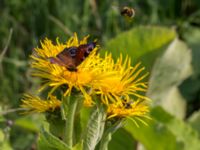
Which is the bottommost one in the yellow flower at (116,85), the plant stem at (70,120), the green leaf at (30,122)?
the plant stem at (70,120)

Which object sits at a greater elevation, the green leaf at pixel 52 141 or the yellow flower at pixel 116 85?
the yellow flower at pixel 116 85

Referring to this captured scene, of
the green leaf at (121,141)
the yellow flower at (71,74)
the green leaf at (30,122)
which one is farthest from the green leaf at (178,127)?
the yellow flower at (71,74)

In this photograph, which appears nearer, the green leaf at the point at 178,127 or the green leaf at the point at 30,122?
the green leaf at the point at 178,127

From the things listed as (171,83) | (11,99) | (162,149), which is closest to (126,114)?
(162,149)

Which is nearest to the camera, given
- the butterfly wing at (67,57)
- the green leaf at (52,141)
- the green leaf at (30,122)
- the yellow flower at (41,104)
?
the butterfly wing at (67,57)

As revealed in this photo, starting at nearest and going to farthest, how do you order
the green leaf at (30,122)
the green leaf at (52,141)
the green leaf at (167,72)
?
the green leaf at (52,141) → the green leaf at (167,72) → the green leaf at (30,122)

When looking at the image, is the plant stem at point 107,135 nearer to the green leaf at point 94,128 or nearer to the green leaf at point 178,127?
the green leaf at point 94,128

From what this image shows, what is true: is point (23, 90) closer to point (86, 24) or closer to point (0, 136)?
point (86, 24)
